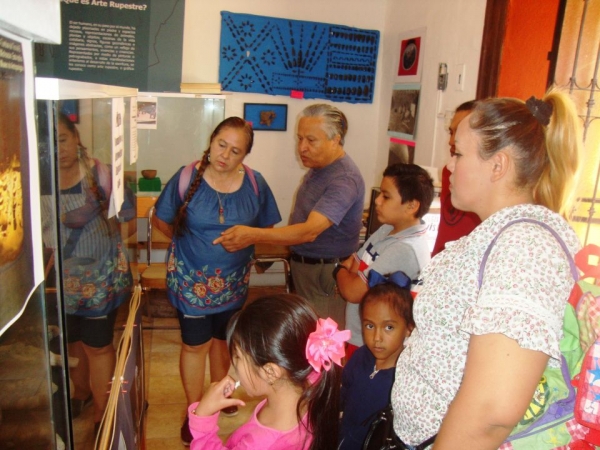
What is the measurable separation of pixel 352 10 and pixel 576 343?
415 cm

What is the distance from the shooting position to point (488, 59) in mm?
2961

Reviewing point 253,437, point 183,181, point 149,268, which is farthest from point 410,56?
point 253,437

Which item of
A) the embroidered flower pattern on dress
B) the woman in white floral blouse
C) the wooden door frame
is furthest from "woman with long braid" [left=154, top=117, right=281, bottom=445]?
the wooden door frame

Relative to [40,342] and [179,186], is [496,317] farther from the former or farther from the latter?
[179,186]

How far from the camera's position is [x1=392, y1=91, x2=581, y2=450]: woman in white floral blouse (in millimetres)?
903

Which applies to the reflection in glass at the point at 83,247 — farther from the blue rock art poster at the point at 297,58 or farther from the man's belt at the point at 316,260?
the blue rock art poster at the point at 297,58

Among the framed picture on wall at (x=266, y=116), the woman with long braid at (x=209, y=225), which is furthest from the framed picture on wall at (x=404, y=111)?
the woman with long braid at (x=209, y=225)

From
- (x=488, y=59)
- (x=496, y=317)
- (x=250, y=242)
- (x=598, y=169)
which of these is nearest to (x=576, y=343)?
(x=496, y=317)

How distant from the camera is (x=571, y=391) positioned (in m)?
1.04

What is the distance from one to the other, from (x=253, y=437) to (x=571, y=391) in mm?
781

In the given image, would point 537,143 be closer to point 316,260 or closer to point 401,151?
point 316,260

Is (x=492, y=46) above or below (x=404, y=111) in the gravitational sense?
above

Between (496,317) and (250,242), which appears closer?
(496,317)

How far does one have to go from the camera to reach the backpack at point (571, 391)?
1.00 meters
